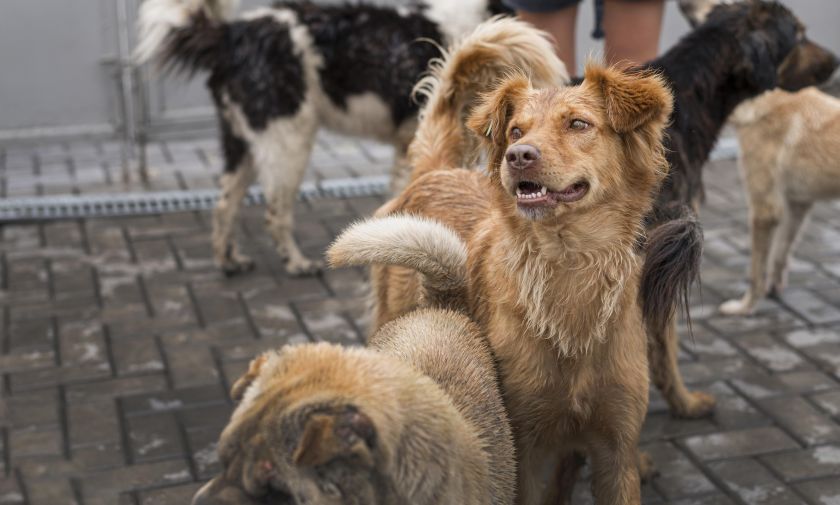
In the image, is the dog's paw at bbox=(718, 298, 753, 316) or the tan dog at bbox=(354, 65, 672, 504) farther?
the dog's paw at bbox=(718, 298, 753, 316)

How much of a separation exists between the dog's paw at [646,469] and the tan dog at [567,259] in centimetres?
59

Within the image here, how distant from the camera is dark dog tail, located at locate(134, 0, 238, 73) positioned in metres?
5.41

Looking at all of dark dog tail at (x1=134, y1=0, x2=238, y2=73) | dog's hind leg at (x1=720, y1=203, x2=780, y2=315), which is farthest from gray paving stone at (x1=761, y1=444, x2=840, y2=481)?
dark dog tail at (x1=134, y1=0, x2=238, y2=73)

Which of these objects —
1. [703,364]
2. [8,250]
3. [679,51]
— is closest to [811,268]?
[703,364]

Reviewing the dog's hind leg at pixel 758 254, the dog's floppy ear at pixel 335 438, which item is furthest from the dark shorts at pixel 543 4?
the dog's floppy ear at pixel 335 438

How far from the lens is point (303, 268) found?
5535 mm

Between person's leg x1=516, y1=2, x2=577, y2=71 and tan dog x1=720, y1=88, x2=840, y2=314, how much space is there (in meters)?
0.89

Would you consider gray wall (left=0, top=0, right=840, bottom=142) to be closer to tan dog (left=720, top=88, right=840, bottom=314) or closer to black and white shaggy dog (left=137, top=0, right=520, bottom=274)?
black and white shaggy dog (left=137, top=0, right=520, bottom=274)

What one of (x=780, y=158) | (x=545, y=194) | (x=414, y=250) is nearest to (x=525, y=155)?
(x=545, y=194)

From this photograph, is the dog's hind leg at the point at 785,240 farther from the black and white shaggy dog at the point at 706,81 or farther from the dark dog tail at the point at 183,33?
the dark dog tail at the point at 183,33

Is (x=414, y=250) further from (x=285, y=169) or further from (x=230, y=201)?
(x=230, y=201)

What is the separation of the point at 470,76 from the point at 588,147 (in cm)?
109

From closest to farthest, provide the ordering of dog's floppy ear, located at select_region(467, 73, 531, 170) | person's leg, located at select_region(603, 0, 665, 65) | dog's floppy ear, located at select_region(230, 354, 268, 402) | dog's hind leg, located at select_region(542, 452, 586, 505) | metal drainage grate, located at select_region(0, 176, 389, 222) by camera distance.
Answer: dog's floppy ear, located at select_region(230, 354, 268, 402), dog's floppy ear, located at select_region(467, 73, 531, 170), dog's hind leg, located at select_region(542, 452, 586, 505), person's leg, located at select_region(603, 0, 665, 65), metal drainage grate, located at select_region(0, 176, 389, 222)

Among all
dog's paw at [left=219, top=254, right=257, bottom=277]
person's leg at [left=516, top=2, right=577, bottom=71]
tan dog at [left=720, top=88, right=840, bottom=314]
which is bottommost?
dog's paw at [left=219, top=254, right=257, bottom=277]
